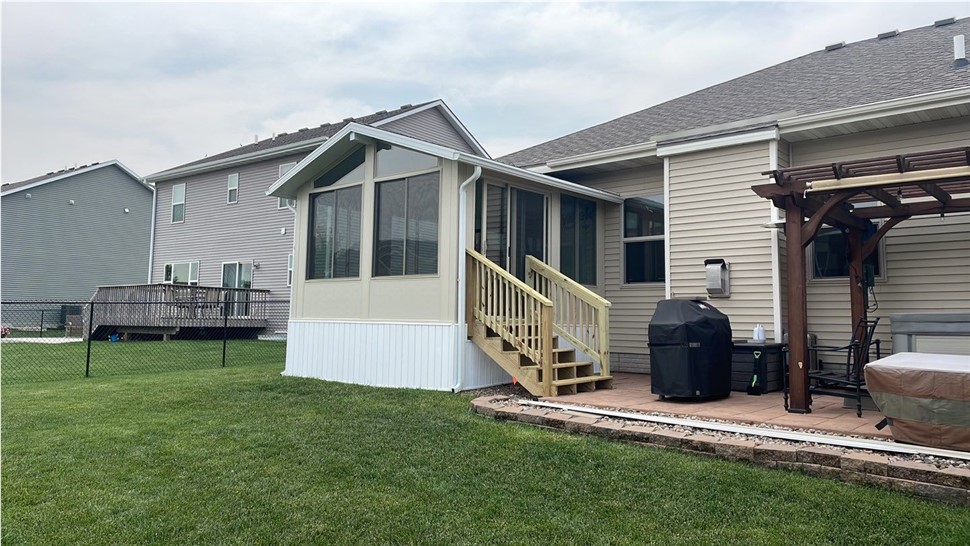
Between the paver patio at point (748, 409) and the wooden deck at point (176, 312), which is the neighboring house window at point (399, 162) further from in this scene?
the wooden deck at point (176, 312)

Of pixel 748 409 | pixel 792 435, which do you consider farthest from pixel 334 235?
pixel 792 435

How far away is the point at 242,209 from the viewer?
56.5 feet

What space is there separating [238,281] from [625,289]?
12.1m

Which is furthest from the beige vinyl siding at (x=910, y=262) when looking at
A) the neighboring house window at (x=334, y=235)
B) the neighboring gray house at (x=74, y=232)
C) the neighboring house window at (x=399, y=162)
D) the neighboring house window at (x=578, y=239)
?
the neighboring gray house at (x=74, y=232)

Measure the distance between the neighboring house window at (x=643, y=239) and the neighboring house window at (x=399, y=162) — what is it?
3.16m

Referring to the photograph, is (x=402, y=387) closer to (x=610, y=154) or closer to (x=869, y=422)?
(x=610, y=154)

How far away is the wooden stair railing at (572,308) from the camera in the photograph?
22.9ft

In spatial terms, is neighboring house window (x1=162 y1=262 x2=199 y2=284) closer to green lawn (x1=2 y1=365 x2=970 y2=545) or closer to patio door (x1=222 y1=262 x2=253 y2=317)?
patio door (x1=222 y1=262 x2=253 y2=317)

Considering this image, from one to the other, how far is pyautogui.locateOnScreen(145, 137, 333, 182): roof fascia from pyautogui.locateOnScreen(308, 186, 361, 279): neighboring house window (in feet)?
20.3

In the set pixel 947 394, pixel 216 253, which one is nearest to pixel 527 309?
pixel 947 394

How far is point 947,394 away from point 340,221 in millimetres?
7036

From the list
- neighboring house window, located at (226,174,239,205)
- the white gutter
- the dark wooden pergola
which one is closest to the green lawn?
the white gutter

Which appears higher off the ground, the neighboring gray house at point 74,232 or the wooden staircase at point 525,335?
the neighboring gray house at point 74,232

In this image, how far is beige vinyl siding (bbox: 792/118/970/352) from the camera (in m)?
6.34
